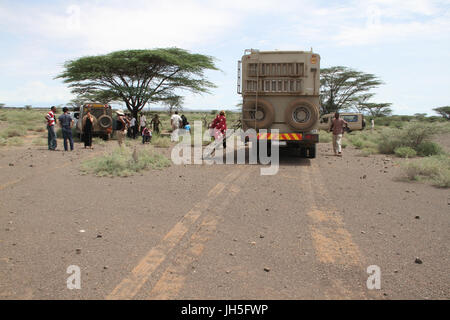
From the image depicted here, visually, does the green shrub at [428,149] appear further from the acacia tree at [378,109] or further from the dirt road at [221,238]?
the acacia tree at [378,109]

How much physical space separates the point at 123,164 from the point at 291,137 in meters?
5.58

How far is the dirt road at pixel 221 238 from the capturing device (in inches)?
143

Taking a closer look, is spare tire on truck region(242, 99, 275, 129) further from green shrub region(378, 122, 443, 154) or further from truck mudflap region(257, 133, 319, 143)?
green shrub region(378, 122, 443, 154)

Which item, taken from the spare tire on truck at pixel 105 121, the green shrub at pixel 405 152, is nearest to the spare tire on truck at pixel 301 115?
the green shrub at pixel 405 152

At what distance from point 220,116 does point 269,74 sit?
2.69 m

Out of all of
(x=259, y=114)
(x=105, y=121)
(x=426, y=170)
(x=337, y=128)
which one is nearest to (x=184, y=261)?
(x=426, y=170)

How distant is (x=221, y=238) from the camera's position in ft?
16.5

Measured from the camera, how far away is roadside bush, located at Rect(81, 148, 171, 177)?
32.9 ft

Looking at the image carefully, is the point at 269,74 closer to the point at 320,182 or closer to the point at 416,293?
the point at 320,182

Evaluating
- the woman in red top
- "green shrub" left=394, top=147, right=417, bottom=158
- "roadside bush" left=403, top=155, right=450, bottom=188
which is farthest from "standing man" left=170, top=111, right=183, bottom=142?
"roadside bush" left=403, top=155, right=450, bottom=188

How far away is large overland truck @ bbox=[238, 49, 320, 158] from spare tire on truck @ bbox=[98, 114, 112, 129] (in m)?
10.6

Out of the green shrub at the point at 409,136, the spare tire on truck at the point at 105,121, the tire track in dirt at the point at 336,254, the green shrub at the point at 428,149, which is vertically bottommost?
the tire track in dirt at the point at 336,254

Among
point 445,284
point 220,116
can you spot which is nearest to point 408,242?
point 445,284

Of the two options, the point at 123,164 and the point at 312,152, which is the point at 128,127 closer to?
the point at 123,164
